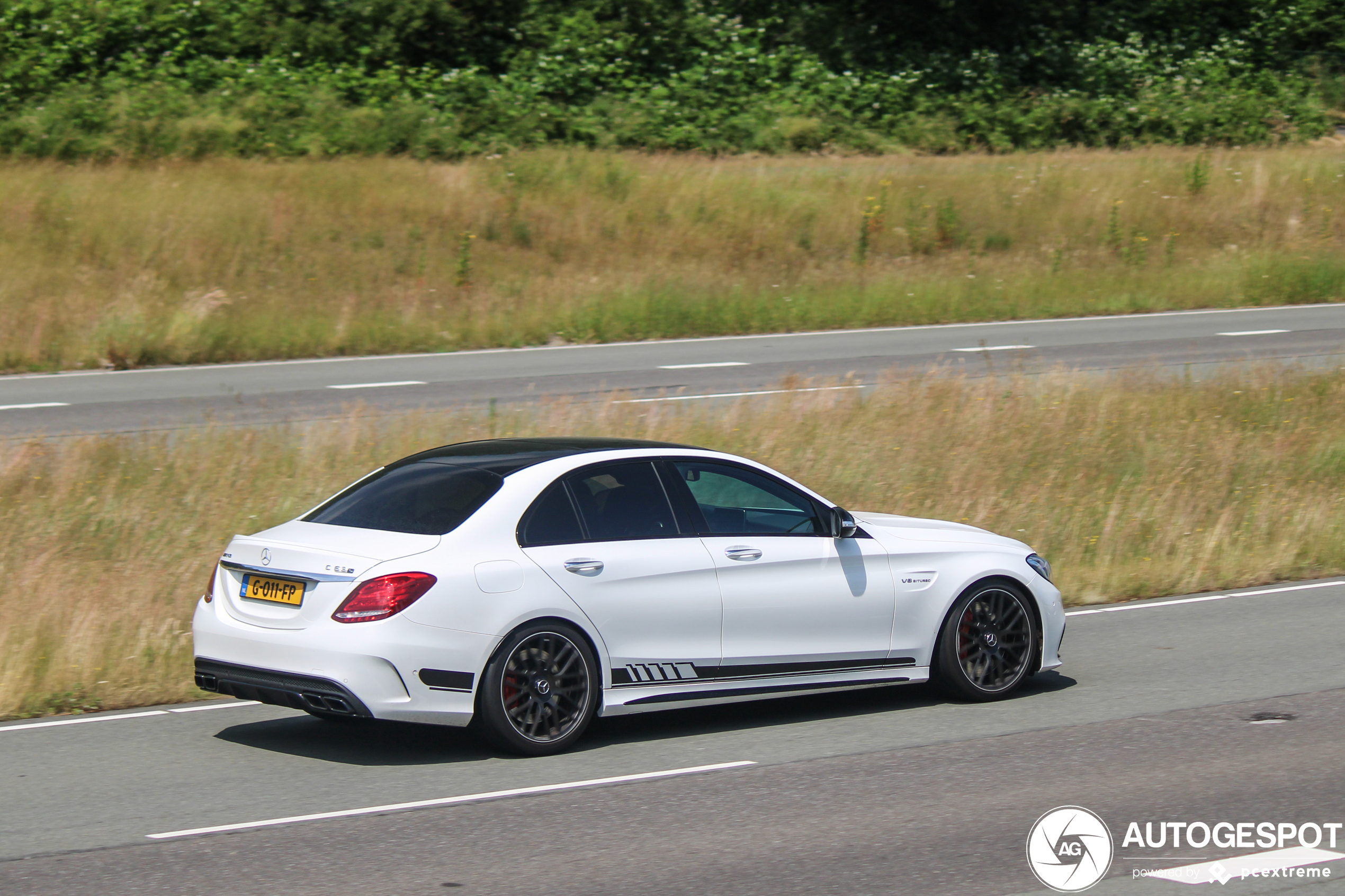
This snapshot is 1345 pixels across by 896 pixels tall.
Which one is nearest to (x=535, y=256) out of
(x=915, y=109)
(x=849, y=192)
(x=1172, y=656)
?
(x=849, y=192)

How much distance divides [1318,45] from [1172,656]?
150ft

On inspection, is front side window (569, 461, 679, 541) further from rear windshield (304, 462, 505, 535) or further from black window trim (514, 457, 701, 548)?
rear windshield (304, 462, 505, 535)

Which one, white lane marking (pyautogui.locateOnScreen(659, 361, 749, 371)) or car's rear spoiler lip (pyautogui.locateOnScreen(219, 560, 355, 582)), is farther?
white lane marking (pyautogui.locateOnScreen(659, 361, 749, 371))

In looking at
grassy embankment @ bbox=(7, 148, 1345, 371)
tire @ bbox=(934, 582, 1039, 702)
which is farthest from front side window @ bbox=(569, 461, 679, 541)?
grassy embankment @ bbox=(7, 148, 1345, 371)

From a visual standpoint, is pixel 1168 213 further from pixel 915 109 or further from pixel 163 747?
pixel 163 747

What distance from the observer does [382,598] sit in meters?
7.13

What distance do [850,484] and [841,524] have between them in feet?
20.0

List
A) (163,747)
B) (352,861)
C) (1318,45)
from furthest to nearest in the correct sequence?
(1318,45) → (163,747) → (352,861)

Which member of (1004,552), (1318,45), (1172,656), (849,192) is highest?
(1318,45)

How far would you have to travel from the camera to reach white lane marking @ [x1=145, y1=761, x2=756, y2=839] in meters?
6.37

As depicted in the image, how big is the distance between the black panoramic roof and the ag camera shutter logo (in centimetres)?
278

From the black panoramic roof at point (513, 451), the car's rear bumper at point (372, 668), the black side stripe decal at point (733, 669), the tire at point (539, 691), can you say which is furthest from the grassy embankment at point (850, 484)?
the black side stripe decal at point (733, 669)

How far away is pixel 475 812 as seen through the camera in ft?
21.5

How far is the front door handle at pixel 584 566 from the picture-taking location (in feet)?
24.8
